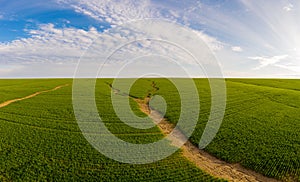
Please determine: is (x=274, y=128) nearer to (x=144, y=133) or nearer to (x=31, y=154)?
(x=144, y=133)

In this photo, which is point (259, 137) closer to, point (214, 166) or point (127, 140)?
point (214, 166)

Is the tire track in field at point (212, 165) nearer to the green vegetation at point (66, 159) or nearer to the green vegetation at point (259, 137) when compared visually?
the green vegetation at point (259, 137)

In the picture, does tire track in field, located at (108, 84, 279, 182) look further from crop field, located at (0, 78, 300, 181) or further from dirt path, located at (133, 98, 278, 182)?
crop field, located at (0, 78, 300, 181)

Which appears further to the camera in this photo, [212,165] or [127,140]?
[127,140]

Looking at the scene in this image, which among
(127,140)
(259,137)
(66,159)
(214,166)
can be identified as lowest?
(214,166)

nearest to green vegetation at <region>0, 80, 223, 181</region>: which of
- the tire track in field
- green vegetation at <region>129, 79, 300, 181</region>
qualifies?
the tire track in field

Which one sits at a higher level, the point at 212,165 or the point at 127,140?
the point at 127,140

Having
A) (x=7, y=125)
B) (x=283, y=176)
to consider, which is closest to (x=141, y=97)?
(x=7, y=125)

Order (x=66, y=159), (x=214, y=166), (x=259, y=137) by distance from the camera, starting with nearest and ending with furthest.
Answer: (x=66, y=159)
(x=214, y=166)
(x=259, y=137)

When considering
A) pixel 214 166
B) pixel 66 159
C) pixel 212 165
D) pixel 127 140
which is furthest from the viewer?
pixel 127 140

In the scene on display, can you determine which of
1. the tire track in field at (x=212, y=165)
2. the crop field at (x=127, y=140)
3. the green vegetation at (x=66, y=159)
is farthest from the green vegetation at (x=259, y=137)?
the green vegetation at (x=66, y=159)

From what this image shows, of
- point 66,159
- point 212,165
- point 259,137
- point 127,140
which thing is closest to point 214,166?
point 212,165

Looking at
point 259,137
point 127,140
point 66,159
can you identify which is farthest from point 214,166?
point 66,159
